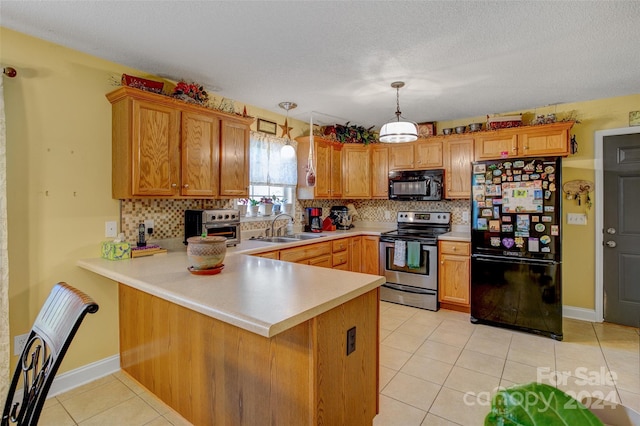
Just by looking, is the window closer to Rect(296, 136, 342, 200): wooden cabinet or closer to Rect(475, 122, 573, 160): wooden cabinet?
Rect(296, 136, 342, 200): wooden cabinet

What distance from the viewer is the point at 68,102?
2311 millimetres

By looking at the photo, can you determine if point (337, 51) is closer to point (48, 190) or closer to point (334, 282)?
point (334, 282)

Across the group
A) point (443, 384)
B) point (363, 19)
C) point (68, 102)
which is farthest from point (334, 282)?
point (68, 102)

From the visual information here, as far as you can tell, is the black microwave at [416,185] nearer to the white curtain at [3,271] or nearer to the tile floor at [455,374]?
the tile floor at [455,374]

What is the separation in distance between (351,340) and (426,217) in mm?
3260

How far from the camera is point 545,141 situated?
352 centimetres

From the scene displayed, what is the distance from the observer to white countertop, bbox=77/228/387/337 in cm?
127

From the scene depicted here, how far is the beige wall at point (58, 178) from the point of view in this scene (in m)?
2.10

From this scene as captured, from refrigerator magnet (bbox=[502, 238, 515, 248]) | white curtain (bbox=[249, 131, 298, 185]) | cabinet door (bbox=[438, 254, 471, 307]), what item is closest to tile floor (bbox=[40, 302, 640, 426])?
cabinet door (bbox=[438, 254, 471, 307])

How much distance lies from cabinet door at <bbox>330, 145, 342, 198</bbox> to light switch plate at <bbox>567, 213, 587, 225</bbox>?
2734 mm

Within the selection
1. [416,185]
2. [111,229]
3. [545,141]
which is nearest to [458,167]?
[416,185]

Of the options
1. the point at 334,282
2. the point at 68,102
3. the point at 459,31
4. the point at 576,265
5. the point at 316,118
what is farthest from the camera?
the point at 316,118

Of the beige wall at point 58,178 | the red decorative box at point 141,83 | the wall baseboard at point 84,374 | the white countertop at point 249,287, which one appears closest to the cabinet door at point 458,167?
the white countertop at point 249,287

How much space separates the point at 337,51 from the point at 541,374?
9.36ft
